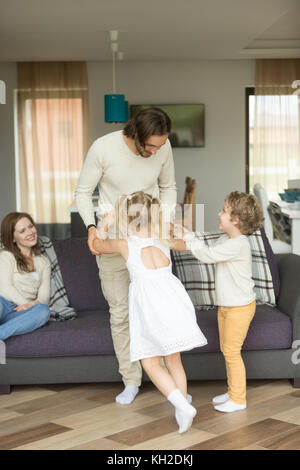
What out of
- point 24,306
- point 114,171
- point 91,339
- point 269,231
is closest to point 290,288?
point 91,339

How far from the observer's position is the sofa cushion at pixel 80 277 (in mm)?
3449

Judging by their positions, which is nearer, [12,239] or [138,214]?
[138,214]

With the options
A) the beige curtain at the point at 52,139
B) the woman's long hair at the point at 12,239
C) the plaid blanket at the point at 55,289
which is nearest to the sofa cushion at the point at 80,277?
the plaid blanket at the point at 55,289

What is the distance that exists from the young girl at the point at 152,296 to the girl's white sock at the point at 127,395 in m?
0.34

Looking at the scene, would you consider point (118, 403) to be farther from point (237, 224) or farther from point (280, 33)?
point (280, 33)

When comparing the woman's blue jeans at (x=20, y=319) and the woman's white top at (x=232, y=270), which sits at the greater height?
the woman's white top at (x=232, y=270)

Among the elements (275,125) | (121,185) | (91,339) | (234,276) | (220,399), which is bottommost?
(220,399)

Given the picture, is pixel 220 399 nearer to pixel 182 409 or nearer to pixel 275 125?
pixel 182 409

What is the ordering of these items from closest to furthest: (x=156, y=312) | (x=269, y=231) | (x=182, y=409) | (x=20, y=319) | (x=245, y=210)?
(x=182, y=409), (x=156, y=312), (x=245, y=210), (x=20, y=319), (x=269, y=231)

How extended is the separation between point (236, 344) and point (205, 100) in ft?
22.1

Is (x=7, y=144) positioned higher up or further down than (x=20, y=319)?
higher up

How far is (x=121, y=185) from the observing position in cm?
271

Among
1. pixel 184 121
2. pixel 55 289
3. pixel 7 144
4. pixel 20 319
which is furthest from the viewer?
pixel 7 144

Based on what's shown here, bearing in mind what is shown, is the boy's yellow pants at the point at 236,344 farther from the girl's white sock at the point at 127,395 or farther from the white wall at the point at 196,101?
the white wall at the point at 196,101
